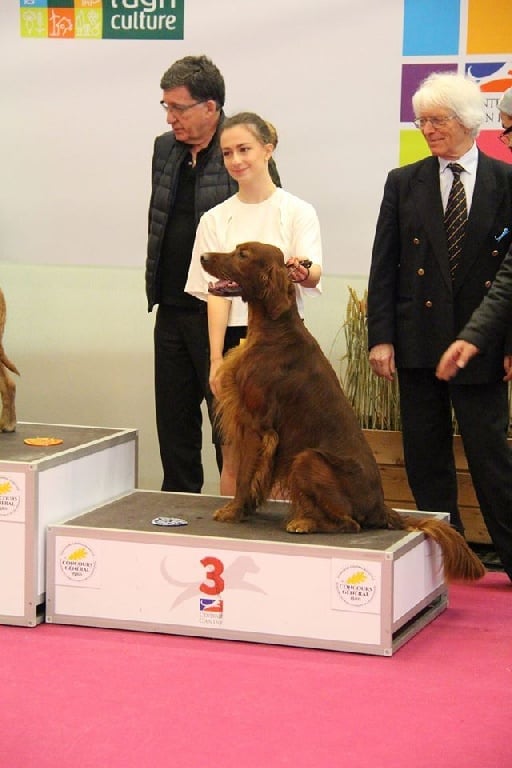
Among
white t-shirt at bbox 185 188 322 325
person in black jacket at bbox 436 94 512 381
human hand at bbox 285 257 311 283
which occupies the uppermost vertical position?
white t-shirt at bbox 185 188 322 325

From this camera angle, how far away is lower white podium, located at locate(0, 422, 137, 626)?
3641 mm

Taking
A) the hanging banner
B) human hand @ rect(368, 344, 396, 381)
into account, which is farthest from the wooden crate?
the hanging banner

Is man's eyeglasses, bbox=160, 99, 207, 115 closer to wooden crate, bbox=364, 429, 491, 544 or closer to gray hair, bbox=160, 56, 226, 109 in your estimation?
gray hair, bbox=160, 56, 226, 109

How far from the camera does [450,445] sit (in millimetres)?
4203

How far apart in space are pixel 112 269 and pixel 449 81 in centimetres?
216

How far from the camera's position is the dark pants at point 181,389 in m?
4.49

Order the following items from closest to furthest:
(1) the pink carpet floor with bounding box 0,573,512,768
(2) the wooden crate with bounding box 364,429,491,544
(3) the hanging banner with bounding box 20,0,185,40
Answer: (1) the pink carpet floor with bounding box 0,573,512,768
(2) the wooden crate with bounding box 364,429,491,544
(3) the hanging banner with bounding box 20,0,185,40

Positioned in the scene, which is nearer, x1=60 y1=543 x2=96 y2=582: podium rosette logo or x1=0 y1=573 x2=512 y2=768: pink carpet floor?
x1=0 y1=573 x2=512 y2=768: pink carpet floor

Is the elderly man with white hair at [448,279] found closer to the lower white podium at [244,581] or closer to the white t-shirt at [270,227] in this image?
the white t-shirt at [270,227]

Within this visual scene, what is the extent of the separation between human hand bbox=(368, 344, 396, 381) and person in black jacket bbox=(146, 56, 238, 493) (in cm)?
62

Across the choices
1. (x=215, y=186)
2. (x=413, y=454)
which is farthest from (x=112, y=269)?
(x=413, y=454)

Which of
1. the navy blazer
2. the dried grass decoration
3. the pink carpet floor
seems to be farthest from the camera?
the dried grass decoration

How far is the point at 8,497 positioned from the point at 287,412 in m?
0.81

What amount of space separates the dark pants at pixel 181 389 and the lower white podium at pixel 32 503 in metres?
0.64
